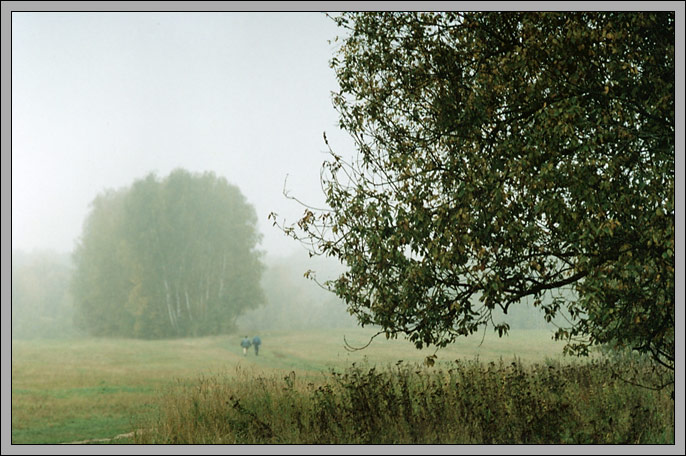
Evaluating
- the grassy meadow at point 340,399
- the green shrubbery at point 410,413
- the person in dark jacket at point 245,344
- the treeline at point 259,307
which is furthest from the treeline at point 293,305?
the green shrubbery at point 410,413

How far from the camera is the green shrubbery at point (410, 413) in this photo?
8.68 meters

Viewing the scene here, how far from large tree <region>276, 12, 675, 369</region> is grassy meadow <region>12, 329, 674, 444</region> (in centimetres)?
142

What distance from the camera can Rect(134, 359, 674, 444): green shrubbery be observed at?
8680 millimetres

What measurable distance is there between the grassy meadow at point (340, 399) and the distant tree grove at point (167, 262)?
4.48 metres

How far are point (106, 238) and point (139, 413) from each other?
10240 mm

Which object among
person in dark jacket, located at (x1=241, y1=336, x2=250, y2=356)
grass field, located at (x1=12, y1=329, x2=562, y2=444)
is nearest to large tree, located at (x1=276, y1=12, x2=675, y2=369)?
grass field, located at (x1=12, y1=329, x2=562, y2=444)

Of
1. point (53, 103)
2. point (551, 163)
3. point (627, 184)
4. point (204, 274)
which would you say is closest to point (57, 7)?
point (53, 103)

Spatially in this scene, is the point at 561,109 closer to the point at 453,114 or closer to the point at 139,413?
the point at 453,114

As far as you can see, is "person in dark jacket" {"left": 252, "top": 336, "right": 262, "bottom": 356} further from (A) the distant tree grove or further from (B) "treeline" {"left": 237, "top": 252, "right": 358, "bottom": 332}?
(A) the distant tree grove

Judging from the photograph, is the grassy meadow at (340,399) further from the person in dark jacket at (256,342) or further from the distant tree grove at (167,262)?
the distant tree grove at (167,262)

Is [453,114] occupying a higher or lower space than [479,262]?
higher

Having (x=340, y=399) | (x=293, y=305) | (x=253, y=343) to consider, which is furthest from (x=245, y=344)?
(x=340, y=399)

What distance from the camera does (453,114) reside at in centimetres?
871

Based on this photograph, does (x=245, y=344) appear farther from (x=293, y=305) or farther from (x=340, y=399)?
(x=340, y=399)
